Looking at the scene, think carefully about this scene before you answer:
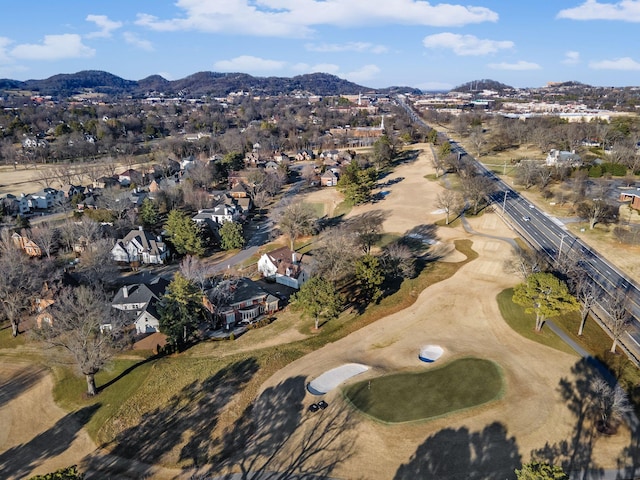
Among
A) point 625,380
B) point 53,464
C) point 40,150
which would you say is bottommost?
point 53,464

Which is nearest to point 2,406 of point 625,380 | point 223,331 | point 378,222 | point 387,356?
point 223,331

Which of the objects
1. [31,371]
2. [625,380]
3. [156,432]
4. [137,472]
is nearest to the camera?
[137,472]

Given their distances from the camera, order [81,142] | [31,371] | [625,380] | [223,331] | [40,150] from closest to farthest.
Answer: [625,380] → [31,371] → [223,331] → [40,150] → [81,142]

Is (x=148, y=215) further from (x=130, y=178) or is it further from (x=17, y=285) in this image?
(x=130, y=178)

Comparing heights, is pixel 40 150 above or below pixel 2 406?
above

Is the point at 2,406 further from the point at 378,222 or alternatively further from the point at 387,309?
the point at 378,222

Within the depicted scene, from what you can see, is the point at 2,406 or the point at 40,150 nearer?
the point at 2,406
